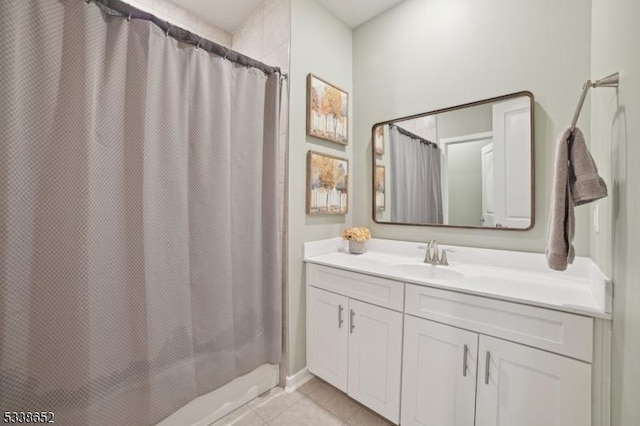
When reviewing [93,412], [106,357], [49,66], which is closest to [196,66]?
[49,66]

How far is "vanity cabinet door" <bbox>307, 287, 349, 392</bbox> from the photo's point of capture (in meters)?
1.55

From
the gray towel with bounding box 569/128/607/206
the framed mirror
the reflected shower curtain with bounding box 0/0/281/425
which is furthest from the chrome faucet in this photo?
the reflected shower curtain with bounding box 0/0/281/425

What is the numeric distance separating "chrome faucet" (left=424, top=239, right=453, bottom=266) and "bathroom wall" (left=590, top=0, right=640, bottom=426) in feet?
2.18

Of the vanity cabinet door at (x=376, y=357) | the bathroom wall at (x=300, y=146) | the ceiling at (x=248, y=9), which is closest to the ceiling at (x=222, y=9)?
the ceiling at (x=248, y=9)

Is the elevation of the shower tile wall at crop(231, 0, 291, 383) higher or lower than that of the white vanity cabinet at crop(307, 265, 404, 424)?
higher

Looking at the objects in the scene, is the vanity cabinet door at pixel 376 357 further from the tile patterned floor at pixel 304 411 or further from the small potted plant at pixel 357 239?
the small potted plant at pixel 357 239

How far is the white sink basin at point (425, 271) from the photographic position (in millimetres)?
1470

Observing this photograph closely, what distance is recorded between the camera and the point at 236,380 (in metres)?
1.53

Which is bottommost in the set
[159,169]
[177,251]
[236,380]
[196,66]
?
[236,380]

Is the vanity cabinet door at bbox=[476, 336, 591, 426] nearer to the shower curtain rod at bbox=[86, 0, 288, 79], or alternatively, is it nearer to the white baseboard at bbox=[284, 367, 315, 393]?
the white baseboard at bbox=[284, 367, 315, 393]

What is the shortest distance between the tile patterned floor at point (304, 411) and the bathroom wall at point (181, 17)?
9.19 ft

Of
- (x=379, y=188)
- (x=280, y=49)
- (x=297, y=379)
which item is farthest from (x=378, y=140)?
(x=297, y=379)

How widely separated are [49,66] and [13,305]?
87 centimetres

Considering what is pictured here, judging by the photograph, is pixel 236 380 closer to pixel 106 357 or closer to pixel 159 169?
pixel 106 357
